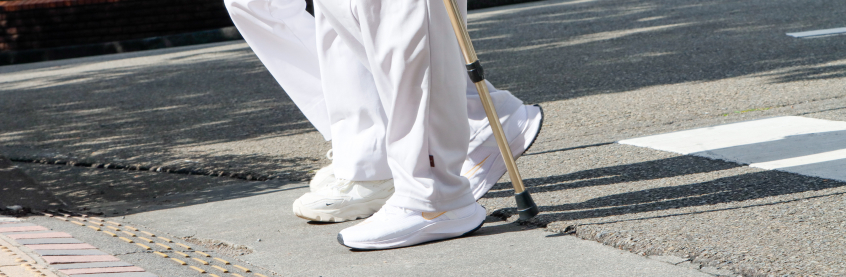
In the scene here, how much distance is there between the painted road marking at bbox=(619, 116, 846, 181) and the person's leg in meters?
1.31

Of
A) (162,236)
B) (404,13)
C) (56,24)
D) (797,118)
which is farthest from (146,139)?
(56,24)

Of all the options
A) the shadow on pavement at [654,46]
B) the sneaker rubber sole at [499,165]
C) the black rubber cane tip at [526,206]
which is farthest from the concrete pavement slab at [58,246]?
the shadow on pavement at [654,46]

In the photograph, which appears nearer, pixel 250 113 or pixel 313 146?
pixel 313 146

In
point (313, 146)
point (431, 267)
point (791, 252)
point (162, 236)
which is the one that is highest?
point (791, 252)

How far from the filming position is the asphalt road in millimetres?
2588

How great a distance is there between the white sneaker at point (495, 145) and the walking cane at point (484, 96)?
0.27 m

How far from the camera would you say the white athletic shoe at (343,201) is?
3.10 metres

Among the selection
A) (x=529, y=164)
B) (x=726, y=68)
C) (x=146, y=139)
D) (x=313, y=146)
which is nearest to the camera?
(x=529, y=164)

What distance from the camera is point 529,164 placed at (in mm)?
3848

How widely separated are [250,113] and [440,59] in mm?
4208

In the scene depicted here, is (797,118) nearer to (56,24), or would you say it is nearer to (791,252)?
(791,252)

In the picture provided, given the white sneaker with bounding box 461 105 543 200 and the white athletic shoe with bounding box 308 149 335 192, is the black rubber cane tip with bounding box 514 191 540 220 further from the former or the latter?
the white athletic shoe with bounding box 308 149 335 192

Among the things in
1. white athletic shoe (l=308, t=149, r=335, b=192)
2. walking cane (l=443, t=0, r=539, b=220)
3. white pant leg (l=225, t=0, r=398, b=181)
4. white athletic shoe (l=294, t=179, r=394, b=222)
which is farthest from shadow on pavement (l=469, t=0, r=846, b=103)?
walking cane (l=443, t=0, r=539, b=220)

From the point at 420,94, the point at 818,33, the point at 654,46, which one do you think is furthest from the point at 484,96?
the point at 818,33
